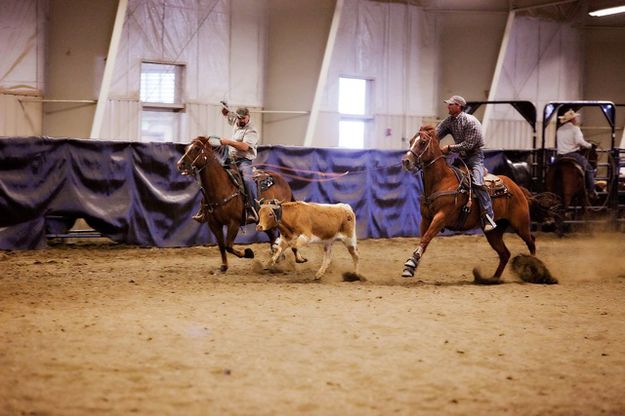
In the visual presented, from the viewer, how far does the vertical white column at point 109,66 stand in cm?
1856

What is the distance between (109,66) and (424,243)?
34.2ft

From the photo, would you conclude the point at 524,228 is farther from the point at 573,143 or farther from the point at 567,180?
the point at 573,143

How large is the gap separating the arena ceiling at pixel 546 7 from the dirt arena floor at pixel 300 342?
15251 millimetres

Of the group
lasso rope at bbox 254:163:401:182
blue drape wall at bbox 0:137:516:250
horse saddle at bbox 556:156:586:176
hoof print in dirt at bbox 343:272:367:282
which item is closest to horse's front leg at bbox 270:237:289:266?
hoof print in dirt at bbox 343:272:367:282

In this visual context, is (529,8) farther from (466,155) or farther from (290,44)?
(466,155)

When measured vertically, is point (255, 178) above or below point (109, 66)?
below

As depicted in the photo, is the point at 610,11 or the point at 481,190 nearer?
the point at 481,190

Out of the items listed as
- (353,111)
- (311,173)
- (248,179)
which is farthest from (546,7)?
(248,179)

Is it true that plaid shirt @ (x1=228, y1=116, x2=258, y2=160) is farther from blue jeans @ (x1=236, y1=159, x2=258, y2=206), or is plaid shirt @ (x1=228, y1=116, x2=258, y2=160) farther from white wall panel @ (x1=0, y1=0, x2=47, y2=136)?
white wall panel @ (x1=0, y1=0, x2=47, y2=136)

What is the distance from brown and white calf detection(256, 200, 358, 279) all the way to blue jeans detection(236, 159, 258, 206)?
1101 millimetres

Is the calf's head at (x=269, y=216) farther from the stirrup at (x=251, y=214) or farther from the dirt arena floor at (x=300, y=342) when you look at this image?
the stirrup at (x=251, y=214)

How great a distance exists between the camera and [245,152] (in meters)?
12.4

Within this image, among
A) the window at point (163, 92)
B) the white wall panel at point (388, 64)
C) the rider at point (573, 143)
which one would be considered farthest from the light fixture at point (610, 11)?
the window at point (163, 92)

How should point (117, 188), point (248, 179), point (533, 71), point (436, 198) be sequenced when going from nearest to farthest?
point (436, 198), point (248, 179), point (117, 188), point (533, 71)
